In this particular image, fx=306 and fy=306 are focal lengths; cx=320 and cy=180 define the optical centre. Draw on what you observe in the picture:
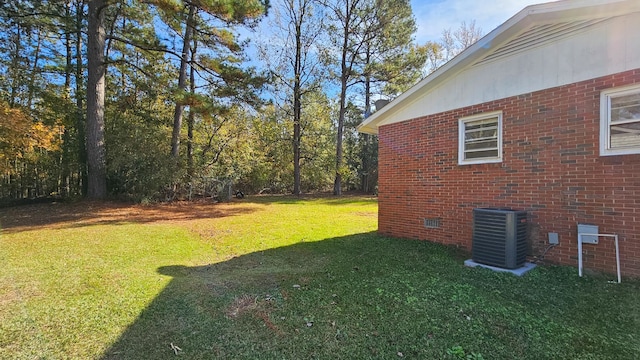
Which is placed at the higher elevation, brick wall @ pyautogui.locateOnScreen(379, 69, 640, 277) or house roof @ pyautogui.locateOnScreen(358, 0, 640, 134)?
house roof @ pyautogui.locateOnScreen(358, 0, 640, 134)

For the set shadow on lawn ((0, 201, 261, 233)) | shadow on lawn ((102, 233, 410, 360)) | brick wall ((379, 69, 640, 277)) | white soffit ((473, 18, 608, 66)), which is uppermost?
white soffit ((473, 18, 608, 66))

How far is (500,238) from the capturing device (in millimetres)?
4480

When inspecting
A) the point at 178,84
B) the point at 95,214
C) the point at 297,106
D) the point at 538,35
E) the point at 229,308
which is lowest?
the point at 229,308

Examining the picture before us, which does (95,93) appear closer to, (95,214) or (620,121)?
(95,214)

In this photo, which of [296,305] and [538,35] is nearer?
[296,305]

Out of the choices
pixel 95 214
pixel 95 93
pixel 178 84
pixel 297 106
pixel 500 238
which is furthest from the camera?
pixel 297 106

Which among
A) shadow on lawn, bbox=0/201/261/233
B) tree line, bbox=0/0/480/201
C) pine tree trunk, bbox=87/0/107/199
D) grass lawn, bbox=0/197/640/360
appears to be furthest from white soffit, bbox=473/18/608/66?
pine tree trunk, bbox=87/0/107/199

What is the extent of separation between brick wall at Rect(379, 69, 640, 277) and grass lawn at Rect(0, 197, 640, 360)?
0.46 metres

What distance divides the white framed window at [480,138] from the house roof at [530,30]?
2.23ft

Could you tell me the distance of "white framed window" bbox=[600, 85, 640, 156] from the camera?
3863 mm

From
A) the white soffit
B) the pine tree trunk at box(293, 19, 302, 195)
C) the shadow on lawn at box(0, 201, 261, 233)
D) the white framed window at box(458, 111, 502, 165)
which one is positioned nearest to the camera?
the white soffit

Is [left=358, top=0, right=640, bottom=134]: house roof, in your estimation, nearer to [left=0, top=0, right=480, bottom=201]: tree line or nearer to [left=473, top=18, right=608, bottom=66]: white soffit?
[left=473, top=18, right=608, bottom=66]: white soffit

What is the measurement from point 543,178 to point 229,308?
4758mm

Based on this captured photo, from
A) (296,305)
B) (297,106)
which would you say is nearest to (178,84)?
(297,106)
